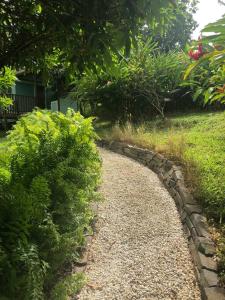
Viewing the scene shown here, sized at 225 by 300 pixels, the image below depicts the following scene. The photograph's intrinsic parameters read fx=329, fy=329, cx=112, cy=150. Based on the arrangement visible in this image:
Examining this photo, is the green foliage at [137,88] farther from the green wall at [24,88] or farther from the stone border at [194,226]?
the green wall at [24,88]

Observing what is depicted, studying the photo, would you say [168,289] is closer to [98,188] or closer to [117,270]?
[117,270]

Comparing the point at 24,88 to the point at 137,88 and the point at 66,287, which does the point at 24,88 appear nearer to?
the point at 137,88

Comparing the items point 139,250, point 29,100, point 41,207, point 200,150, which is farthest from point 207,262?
point 29,100

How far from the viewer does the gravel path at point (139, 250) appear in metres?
3.06

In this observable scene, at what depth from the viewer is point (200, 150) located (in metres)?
6.02

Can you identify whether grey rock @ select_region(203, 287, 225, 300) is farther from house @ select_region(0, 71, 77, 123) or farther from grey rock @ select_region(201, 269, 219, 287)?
house @ select_region(0, 71, 77, 123)

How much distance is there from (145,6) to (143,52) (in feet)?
31.4

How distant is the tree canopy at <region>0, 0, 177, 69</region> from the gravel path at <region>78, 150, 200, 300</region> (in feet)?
6.85

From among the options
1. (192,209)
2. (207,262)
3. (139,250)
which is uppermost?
(192,209)

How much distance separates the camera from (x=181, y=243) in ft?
12.7

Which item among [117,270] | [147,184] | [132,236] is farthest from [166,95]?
[117,270]

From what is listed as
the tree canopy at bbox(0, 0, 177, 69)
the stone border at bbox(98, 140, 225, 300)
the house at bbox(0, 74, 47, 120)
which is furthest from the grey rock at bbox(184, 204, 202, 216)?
the house at bbox(0, 74, 47, 120)

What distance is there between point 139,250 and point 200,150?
2832mm

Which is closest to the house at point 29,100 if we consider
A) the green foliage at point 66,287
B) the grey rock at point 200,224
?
the grey rock at point 200,224
